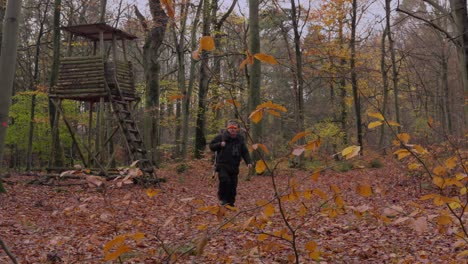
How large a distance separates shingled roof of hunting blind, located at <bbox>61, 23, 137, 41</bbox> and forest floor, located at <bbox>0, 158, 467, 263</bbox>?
5.22 m

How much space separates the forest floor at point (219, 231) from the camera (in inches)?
102

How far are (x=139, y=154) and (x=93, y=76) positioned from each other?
288 cm

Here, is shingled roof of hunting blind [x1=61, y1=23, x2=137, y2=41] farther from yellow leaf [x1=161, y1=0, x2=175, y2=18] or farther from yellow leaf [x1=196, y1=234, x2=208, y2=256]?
yellow leaf [x1=196, y1=234, x2=208, y2=256]

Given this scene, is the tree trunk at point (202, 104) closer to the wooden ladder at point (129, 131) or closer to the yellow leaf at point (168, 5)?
the wooden ladder at point (129, 131)

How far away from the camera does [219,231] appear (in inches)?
146

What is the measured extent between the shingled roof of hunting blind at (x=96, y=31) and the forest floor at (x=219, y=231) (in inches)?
205

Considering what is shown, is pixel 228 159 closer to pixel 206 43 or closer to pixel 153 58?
pixel 206 43

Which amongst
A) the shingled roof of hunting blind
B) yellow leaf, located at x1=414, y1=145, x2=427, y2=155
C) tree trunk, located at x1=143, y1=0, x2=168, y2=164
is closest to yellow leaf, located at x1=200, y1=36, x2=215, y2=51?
yellow leaf, located at x1=414, y1=145, x2=427, y2=155

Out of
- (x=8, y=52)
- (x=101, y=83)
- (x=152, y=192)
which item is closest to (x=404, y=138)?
(x=152, y=192)

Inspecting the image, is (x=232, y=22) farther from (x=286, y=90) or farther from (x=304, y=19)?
(x=286, y=90)

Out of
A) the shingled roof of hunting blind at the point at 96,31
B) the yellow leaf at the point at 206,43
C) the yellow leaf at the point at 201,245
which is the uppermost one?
the shingled roof of hunting blind at the point at 96,31

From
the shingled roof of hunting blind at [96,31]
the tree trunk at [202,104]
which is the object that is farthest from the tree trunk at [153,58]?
the shingled roof of hunting blind at [96,31]

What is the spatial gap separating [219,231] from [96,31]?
1073 cm

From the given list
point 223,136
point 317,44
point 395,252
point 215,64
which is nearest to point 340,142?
point 317,44
